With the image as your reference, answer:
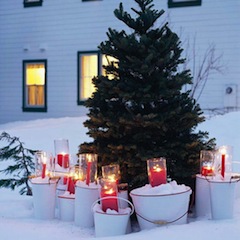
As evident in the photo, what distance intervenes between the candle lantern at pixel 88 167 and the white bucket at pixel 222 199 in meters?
1.15

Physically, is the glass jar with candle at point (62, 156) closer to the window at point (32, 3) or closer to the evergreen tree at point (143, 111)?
the evergreen tree at point (143, 111)

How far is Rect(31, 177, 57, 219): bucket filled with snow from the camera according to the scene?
16.6 ft

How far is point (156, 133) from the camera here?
199 inches

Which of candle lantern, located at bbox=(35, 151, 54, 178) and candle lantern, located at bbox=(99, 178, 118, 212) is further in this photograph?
candle lantern, located at bbox=(35, 151, 54, 178)

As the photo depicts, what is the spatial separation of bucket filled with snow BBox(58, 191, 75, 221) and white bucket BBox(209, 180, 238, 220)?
143cm

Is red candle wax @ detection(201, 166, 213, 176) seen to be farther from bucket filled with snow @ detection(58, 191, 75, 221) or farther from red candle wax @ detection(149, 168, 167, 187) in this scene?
bucket filled with snow @ detection(58, 191, 75, 221)

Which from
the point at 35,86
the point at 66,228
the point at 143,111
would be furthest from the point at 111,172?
the point at 35,86

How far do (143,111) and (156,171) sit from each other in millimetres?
825

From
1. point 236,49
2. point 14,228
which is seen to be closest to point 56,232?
point 14,228

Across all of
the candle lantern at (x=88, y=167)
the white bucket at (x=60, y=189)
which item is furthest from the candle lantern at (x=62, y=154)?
the candle lantern at (x=88, y=167)

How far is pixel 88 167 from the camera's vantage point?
4.86m

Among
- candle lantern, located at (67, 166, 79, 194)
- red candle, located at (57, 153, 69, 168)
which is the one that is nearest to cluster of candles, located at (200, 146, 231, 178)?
candle lantern, located at (67, 166, 79, 194)

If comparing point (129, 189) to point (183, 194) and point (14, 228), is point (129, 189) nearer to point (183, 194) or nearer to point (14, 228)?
point (183, 194)

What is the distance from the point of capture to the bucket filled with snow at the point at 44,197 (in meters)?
5.07
